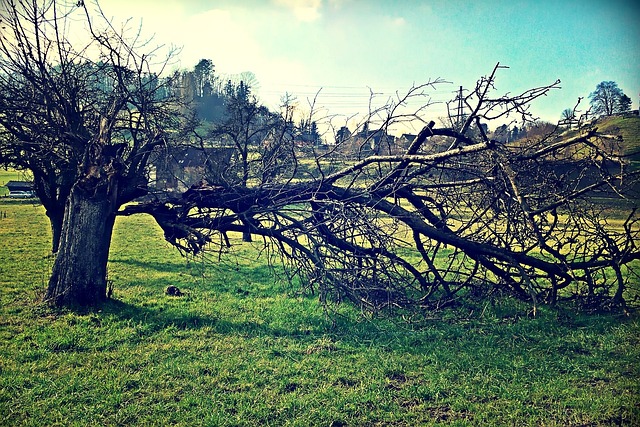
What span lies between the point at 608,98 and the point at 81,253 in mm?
7193

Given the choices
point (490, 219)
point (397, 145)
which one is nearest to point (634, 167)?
point (490, 219)

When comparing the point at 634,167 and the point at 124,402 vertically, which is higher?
the point at 634,167

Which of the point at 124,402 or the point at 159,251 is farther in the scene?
the point at 159,251

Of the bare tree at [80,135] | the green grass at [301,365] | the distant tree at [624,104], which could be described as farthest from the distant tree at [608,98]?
the bare tree at [80,135]

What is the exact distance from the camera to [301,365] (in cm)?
496

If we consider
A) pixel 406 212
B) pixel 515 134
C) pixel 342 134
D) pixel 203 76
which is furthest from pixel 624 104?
pixel 203 76

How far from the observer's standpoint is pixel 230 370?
4.83m

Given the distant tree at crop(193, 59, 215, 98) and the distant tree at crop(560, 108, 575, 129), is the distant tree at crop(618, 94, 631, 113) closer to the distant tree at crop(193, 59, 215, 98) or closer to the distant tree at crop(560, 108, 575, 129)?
the distant tree at crop(560, 108, 575, 129)

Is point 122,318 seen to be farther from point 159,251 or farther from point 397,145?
point 159,251

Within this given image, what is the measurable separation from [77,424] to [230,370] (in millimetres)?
1498

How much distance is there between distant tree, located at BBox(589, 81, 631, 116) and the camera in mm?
5051

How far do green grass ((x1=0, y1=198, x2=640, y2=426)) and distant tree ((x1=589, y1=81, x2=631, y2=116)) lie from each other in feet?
9.22

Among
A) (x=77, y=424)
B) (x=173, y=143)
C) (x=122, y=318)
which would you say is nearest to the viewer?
(x=77, y=424)

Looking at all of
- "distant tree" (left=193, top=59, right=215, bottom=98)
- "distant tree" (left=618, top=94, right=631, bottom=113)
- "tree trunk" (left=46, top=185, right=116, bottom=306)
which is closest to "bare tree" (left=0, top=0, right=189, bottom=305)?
"tree trunk" (left=46, top=185, right=116, bottom=306)
